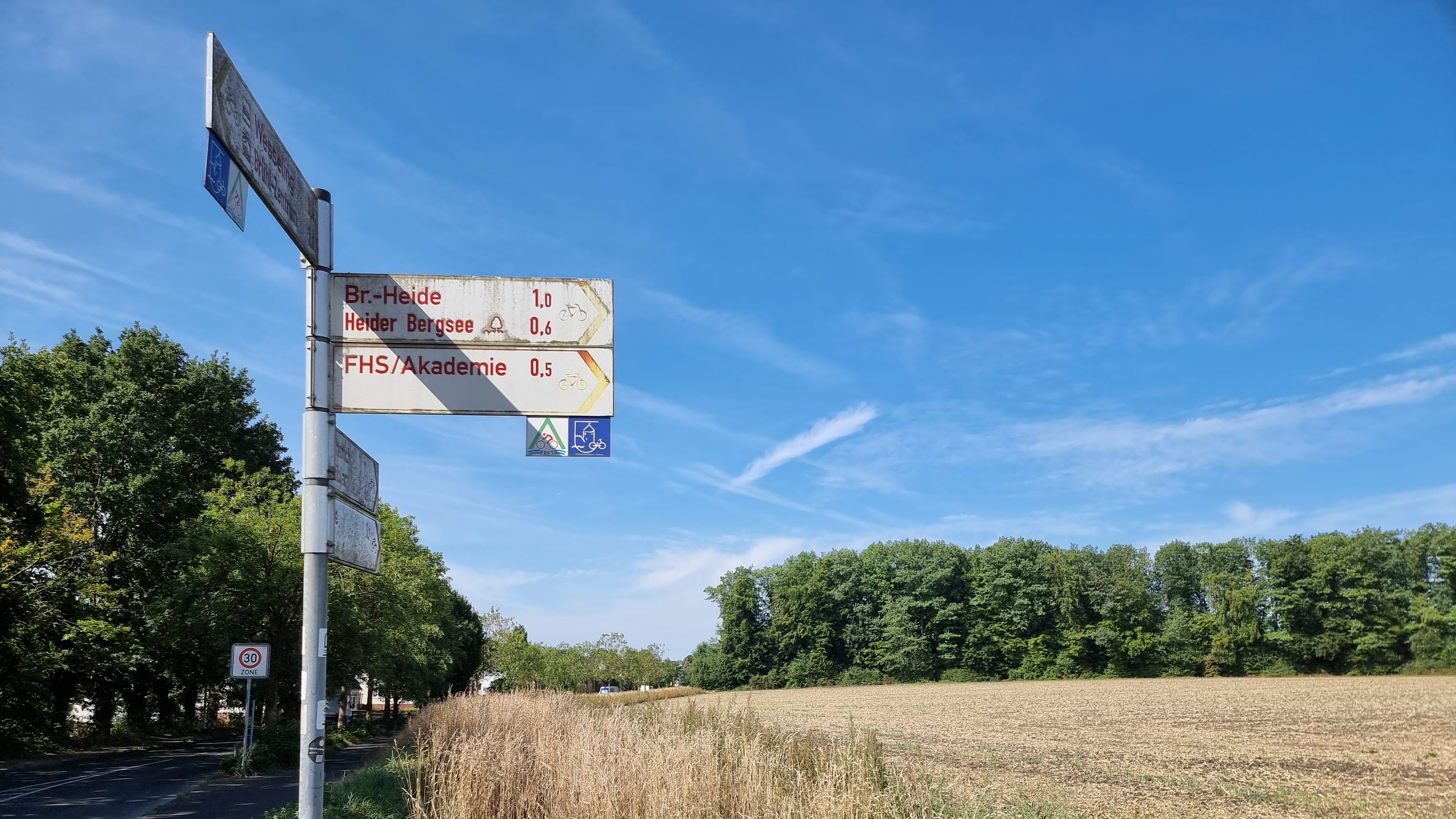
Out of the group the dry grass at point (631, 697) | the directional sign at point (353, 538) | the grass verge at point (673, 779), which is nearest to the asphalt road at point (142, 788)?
the dry grass at point (631, 697)

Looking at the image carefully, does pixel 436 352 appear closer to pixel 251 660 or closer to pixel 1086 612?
pixel 251 660

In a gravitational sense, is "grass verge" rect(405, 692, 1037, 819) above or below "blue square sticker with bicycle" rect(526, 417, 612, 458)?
below

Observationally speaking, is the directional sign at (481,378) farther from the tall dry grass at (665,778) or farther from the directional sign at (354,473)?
the tall dry grass at (665,778)

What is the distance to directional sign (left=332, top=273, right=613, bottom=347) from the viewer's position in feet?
Answer: 14.3

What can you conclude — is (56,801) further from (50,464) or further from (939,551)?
(939,551)

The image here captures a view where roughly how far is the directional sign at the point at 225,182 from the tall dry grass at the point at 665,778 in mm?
4563

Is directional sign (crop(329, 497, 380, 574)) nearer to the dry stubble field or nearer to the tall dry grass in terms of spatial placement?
the tall dry grass

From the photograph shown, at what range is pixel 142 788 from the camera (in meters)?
17.6

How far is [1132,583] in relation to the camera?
78562 mm

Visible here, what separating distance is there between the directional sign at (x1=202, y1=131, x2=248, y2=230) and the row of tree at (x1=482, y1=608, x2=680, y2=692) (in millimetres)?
45770

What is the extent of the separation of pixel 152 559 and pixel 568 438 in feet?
128

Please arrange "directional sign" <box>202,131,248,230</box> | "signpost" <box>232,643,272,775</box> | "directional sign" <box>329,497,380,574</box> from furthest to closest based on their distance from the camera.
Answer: "signpost" <box>232,643,272,775</box>
"directional sign" <box>329,497,380,574</box>
"directional sign" <box>202,131,248,230</box>

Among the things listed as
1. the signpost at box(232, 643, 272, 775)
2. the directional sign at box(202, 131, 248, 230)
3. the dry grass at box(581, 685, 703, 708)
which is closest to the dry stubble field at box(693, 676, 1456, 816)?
the dry grass at box(581, 685, 703, 708)

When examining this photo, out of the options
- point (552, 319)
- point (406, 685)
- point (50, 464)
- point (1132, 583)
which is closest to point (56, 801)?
point (552, 319)
